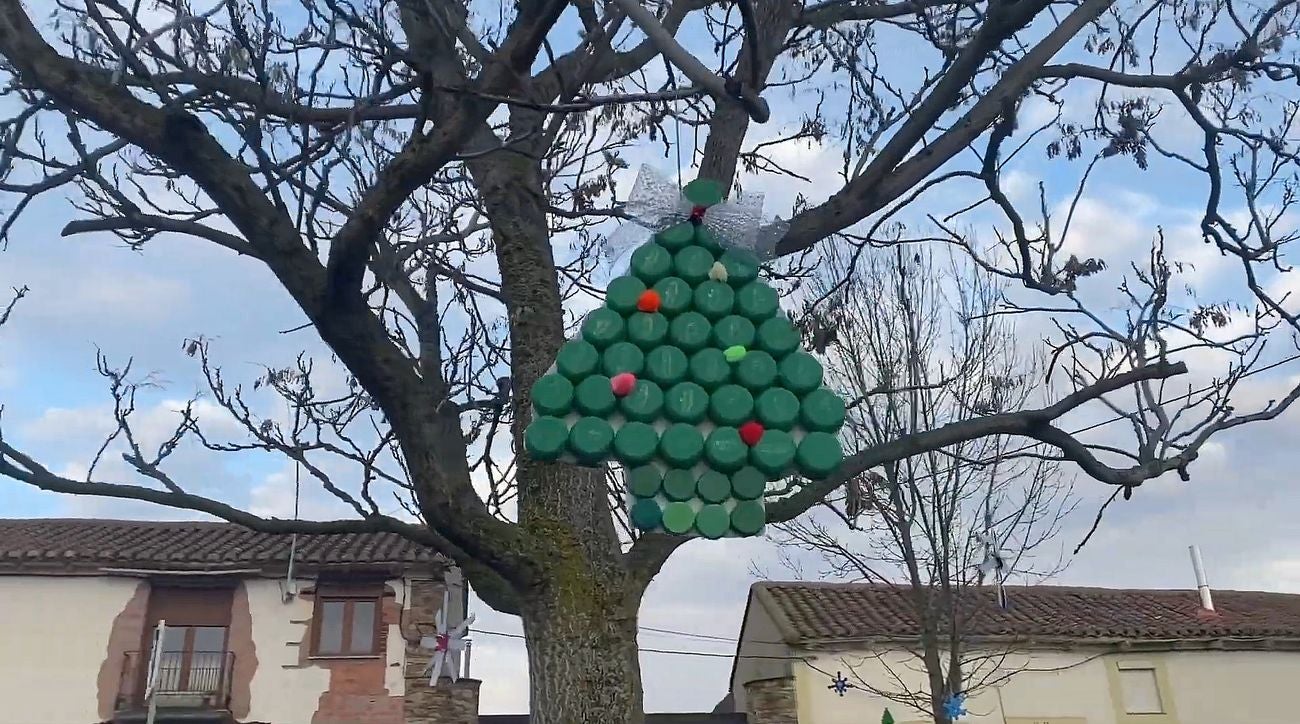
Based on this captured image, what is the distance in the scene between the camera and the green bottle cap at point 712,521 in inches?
108

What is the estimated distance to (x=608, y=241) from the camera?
3.24m

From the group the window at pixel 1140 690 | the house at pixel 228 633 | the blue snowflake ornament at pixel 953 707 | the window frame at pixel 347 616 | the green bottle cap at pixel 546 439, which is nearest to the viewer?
the green bottle cap at pixel 546 439

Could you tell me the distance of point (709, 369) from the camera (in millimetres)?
2867

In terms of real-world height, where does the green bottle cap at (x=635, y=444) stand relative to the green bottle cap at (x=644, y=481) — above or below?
above

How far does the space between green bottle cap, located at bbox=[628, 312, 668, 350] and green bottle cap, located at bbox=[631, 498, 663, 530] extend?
0.45 m

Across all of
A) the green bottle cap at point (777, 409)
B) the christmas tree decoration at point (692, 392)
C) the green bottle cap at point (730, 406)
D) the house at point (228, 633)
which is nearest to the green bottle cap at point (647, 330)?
the christmas tree decoration at point (692, 392)

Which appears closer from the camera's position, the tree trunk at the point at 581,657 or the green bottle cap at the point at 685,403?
the green bottle cap at the point at 685,403

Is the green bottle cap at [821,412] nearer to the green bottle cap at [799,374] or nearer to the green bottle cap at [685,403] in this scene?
the green bottle cap at [799,374]

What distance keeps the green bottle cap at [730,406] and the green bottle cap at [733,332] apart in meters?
0.15

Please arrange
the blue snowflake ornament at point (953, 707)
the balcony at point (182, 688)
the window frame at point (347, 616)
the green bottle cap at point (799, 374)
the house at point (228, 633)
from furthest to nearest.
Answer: the window frame at point (347, 616) → the house at point (228, 633) → the balcony at point (182, 688) → the blue snowflake ornament at point (953, 707) → the green bottle cap at point (799, 374)

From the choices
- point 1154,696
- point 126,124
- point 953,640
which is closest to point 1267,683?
point 1154,696

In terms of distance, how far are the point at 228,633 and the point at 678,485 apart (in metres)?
11.2

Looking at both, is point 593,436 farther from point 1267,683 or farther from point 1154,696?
point 1267,683

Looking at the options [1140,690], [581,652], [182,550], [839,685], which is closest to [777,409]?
[581,652]
